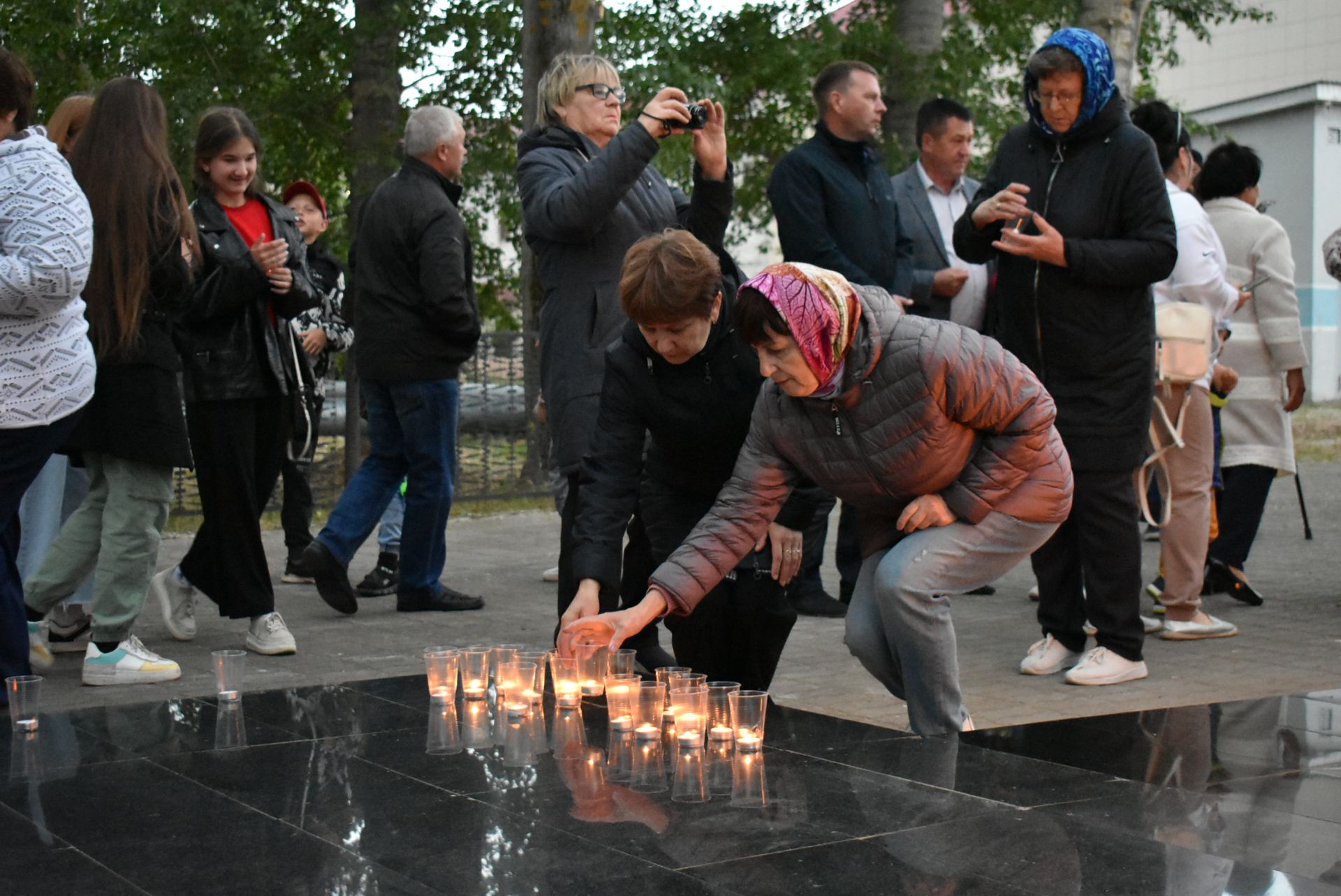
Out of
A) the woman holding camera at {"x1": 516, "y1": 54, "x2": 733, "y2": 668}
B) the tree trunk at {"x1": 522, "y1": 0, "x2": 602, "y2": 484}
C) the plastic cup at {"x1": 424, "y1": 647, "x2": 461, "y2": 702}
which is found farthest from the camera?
the tree trunk at {"x1": 522, "y1": 0, "x2": 602, "y2": 484}

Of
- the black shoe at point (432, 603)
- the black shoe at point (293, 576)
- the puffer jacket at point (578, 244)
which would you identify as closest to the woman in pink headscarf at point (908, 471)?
the puffer jacket at point (578, 244)

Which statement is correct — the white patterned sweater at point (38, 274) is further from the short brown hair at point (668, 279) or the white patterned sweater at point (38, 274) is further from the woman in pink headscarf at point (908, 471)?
the woman in pink headscarf at point (908, 471)

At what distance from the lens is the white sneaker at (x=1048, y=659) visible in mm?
6430

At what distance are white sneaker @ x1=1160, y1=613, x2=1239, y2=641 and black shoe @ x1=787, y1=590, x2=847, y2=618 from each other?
1514 mm

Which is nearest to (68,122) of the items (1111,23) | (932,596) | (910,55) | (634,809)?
(932,596)

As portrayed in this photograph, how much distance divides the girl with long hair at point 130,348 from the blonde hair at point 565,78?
1409 mm

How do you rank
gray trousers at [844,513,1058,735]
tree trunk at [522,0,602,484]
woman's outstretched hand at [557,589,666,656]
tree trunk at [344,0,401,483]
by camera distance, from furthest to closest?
tree trunk at [344,0,401,483] < tree trunk at [522,0,602,484] < gray trousers at [844,513,1058,735] < woman's outstretched hand at [557,589,666,656]

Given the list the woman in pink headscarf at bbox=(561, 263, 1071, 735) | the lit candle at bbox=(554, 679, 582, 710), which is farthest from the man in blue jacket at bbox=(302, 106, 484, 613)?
the woman in pink headscarf at bbox=(561, 263, 1071, 735)

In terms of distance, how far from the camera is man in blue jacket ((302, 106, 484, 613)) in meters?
7.89

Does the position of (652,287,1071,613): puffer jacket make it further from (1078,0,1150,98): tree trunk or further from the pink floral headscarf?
(1078,0,1150,98): tree trunk

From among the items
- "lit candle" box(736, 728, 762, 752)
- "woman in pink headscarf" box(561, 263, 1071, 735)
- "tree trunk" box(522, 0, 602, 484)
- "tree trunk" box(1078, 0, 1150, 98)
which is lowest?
"lit candle" box(736, 728, 762, 752)

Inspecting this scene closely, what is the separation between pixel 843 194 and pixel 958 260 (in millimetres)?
1042

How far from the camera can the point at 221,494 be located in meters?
6.53

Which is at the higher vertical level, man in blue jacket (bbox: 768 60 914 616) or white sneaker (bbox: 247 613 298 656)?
man in blue jacket (bbox: 768 60 914 616)
